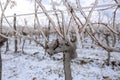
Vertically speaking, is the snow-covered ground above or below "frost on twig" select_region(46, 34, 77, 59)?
below

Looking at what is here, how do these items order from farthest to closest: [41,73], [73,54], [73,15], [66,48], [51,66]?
[51,66]
[41,73]
[73,54]
[66,48]
[73,15]

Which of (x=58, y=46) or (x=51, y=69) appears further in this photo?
(x=51, y=69)

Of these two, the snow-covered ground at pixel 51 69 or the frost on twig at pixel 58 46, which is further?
the snow-covered ground at pixel 51 69

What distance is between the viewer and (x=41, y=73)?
1636 cm

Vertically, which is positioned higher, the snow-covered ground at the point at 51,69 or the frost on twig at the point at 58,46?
the frost on twig at the point at 58,46

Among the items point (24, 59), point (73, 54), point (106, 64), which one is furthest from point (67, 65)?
point (24, 59)

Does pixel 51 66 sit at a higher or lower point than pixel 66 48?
lower

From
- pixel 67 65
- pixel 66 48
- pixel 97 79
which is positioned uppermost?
pixel 66 48

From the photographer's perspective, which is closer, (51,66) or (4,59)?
(51,66)

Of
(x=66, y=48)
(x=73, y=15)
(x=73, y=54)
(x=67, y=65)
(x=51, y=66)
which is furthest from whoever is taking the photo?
(x=51, y=66)

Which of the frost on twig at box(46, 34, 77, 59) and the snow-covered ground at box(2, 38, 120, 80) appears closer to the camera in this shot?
the frost on twig at box(46, 34, 77, 59)

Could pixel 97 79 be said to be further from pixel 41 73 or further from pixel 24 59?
pixel 24 59

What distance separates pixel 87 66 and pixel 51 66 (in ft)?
7.75

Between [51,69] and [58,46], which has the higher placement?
[58,46]
